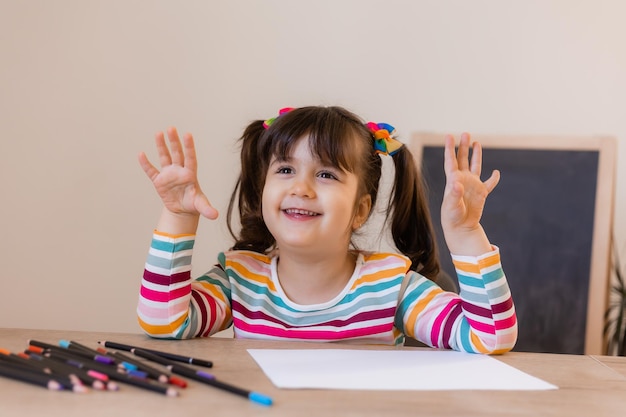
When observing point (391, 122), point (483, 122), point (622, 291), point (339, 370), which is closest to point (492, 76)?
point (483, 122)

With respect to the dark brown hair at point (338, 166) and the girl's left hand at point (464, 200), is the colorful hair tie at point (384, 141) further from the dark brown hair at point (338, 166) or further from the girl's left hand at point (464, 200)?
the girl's left hand at point (464, 200)

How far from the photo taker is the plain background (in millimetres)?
2438

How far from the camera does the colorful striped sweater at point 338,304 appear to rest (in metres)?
1.11

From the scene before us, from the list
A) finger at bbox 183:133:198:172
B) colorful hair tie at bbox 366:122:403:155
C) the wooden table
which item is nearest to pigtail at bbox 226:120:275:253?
colorful hair tie at bbox 366:122:403:155

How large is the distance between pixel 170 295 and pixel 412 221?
21.3 inches

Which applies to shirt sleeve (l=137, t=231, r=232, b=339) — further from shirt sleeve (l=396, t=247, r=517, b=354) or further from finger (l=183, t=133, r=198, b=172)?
shirt sleeve (l=396, t=247, r=517, b=354)

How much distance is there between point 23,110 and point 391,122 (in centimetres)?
122

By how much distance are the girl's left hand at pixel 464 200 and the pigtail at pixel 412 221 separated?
311mm

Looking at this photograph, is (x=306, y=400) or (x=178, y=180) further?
(x=178, y=180)

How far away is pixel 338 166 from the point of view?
126 centimetres

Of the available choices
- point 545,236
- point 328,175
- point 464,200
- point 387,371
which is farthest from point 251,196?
point 545,236

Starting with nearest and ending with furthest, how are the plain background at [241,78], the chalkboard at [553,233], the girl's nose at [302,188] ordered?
the girl's nose at [302,188] → the chalkboard at [553,233] → the plain background at [241,78]

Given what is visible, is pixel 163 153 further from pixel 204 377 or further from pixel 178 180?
pixel 204 377

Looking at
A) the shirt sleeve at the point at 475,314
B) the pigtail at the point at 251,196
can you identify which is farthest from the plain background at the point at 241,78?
the shirt sleeve at the point at 475,314
